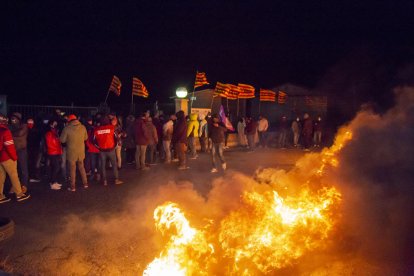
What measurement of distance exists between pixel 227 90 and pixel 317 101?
11.3 m

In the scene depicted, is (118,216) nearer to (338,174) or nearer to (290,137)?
(338,174)

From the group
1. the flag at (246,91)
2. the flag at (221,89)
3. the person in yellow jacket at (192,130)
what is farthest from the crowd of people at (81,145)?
the flag at (246,91)

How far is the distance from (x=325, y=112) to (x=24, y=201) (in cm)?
2308

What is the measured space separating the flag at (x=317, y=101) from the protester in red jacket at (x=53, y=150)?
21186 mm

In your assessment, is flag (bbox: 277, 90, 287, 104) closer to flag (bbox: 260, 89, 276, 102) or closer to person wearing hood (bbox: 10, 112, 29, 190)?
flag (bbox: 260, 89, 276, 102)

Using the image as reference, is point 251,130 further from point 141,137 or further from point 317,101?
point 317,101

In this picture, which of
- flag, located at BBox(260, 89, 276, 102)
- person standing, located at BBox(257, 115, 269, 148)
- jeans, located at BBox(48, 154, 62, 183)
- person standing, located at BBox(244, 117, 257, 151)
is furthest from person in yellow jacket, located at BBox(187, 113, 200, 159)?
flag, located at BBox(260, 89, 276, 102)

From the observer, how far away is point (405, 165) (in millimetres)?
5000

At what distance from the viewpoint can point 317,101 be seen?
2639 centimetres

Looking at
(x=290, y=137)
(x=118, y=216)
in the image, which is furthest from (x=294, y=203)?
(x=290, y=137)

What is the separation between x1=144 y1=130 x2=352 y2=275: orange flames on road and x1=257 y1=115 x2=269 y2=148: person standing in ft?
42.2

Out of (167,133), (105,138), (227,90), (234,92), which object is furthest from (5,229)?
(234,92)

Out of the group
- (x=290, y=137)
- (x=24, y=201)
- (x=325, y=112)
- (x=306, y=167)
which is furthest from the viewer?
(x=325, y=112)

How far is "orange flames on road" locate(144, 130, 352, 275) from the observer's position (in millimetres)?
4195
